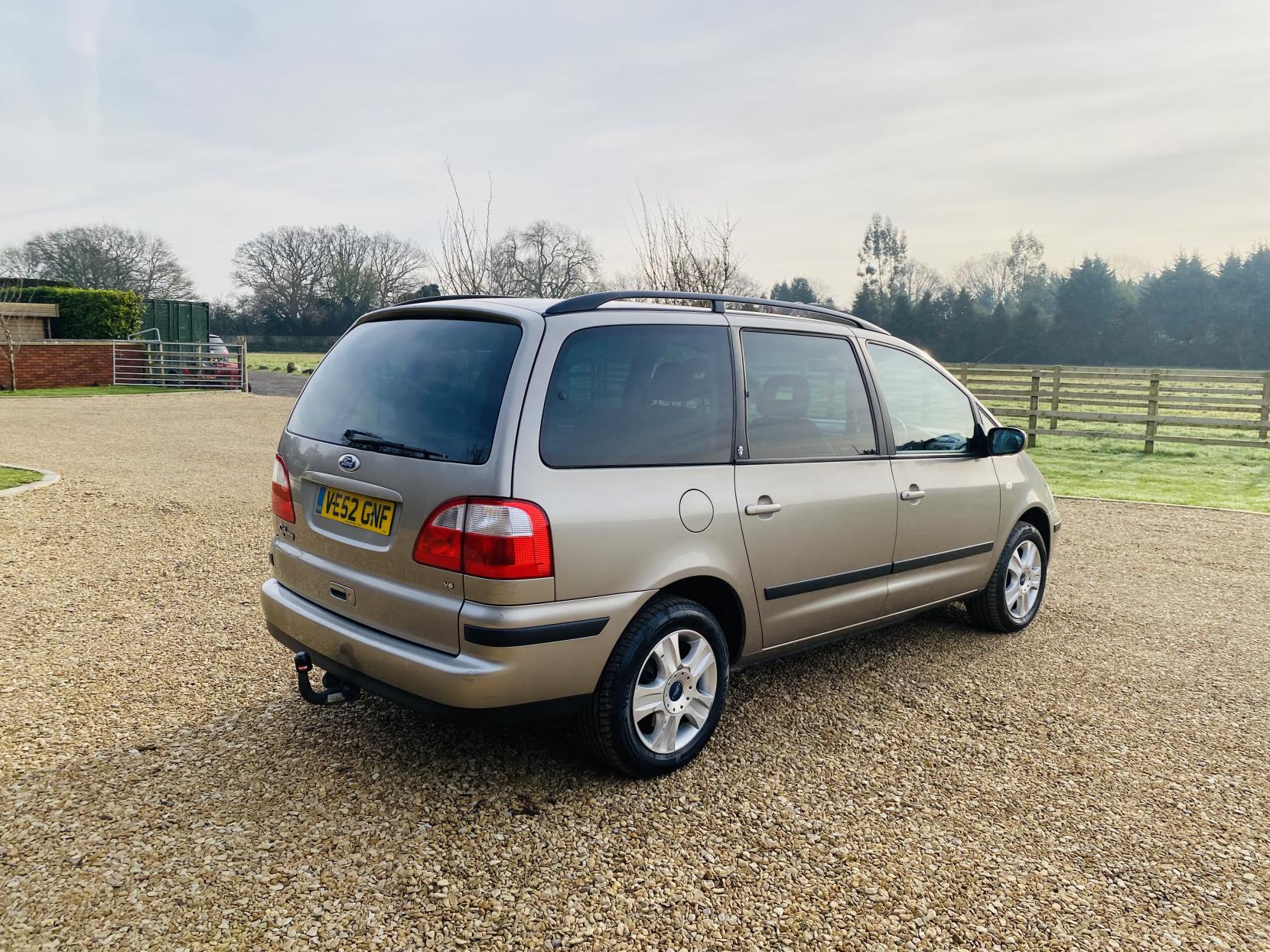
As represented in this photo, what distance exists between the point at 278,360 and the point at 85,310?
919 inches

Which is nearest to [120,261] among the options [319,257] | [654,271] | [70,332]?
[319,257]

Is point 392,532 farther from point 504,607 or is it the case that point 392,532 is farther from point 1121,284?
point 1121,284

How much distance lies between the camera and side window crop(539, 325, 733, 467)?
3057 mm

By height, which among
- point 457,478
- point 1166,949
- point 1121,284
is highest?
point 1121,284

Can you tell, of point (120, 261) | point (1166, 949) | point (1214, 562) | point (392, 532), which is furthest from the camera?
point (120, 261)

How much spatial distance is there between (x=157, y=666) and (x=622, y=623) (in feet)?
8.91

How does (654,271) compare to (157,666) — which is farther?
(654,271)

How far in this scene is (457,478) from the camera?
289 cm

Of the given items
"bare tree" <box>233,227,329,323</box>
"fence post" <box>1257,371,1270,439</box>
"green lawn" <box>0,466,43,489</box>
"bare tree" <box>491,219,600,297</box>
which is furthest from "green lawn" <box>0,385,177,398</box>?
"bare tree" <box>233,227,329,323</box>

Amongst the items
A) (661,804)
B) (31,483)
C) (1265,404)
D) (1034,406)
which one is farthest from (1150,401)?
(31,483)

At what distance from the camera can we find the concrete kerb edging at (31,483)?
8.38 meters

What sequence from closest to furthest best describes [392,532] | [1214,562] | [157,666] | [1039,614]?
[392,532], [157,666], [1039,614], [1214,562]

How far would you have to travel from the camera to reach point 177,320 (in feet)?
99.9

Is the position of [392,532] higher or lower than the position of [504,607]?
higher
